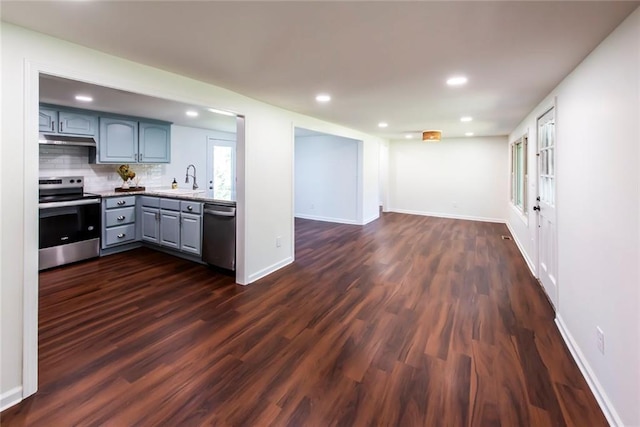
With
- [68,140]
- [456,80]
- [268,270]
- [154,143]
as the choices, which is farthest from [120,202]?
[456,80]

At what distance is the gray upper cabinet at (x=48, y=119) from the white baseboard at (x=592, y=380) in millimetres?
6119

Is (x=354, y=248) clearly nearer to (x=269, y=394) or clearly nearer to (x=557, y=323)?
(x=557, y=323)

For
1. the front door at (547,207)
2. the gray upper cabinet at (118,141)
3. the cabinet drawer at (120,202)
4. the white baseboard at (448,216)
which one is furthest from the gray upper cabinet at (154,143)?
the white baseboard at (448,216)

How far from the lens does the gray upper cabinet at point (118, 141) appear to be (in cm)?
470

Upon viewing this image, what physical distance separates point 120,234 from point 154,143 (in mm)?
1662

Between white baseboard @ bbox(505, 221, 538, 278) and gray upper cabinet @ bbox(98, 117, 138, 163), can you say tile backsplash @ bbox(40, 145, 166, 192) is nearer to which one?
gray upper cabinet @ bbox(98, 117, 138, 163)

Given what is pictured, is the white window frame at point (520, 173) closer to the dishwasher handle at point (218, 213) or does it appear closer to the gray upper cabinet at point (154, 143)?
the dishwasher handle at point (218, 213)

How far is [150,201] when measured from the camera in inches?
194

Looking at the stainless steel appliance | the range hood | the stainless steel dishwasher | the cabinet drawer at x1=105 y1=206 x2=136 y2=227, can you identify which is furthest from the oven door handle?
the stainless steel dishwasher

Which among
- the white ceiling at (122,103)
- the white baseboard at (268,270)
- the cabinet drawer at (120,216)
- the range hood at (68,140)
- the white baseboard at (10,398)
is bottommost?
the white baseboard at (10,398)

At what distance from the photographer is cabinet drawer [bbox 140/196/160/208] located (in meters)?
4.83

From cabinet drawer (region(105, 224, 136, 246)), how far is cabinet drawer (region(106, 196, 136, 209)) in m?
0.34

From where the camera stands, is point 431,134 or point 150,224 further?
point 431,134

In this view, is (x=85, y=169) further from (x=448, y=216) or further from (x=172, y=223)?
(x=448, y=216)
